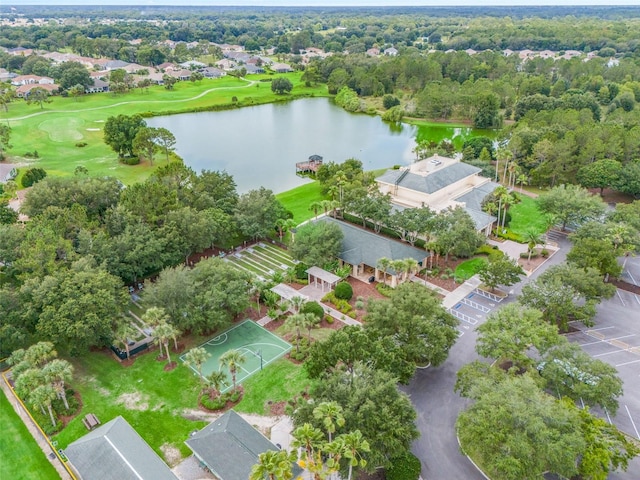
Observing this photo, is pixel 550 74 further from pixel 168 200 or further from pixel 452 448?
pixel 452 448

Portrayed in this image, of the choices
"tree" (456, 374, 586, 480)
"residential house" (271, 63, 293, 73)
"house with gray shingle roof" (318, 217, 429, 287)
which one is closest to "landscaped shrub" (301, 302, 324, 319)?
"house with gray shingle roof" (318, 217, 429, 287)

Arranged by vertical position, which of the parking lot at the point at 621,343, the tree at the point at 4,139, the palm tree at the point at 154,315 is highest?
the tree at the point at 4,139

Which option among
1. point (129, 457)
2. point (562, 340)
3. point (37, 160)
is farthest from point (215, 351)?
point (37, 160)

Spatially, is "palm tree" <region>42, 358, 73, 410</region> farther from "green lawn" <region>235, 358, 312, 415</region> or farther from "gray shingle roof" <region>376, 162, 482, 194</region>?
"gray shingle roof" <region>376, 162, 482, 194</region>

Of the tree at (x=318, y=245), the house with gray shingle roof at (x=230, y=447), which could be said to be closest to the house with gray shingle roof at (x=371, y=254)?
the tree at (x=318, y=245)

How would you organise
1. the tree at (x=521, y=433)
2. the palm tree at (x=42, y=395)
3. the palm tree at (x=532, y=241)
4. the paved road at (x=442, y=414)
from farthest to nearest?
the palm tree at (x=532, y=241)
the palm tree at (x=42, y=395)
the paved road at (x=442, y=414)
the tree at (x=521, y=433)

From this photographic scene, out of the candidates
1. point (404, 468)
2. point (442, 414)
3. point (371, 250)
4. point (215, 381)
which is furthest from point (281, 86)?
point (404, 468)

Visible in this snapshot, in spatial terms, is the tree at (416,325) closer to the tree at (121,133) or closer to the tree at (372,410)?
the tree at (372,410)

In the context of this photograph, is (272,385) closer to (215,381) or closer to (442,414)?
(215,381)
